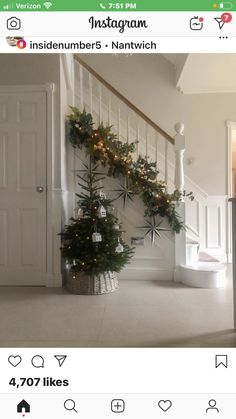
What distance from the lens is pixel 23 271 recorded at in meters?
2.90

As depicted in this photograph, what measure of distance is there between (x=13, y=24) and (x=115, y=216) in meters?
2.42

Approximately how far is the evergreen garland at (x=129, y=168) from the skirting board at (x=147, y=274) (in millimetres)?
462

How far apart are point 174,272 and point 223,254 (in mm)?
1754

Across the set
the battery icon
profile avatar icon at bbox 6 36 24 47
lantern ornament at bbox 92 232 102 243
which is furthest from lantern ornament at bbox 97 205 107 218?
the battery icon

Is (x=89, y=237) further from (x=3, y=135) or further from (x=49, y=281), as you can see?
(x=3, y=135)

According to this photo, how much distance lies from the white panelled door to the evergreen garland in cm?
42

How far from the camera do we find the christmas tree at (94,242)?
2.58m

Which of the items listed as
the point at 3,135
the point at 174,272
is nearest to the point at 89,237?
the point at 174,272

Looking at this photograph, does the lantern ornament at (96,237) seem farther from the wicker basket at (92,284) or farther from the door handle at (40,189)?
the door handle at (40,189)
